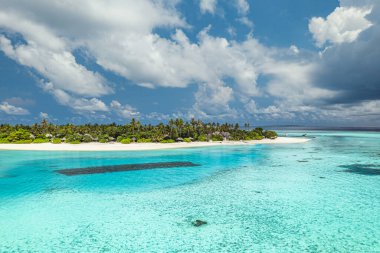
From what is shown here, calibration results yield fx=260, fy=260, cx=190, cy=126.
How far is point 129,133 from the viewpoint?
305 ft

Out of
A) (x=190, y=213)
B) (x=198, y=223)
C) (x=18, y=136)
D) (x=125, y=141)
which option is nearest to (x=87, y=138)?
(x=125, y=141)

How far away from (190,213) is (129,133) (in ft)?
254

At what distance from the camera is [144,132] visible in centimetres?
9238

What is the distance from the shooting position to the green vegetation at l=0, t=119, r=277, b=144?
278ft

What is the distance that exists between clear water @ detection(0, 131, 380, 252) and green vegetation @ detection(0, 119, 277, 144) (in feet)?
182

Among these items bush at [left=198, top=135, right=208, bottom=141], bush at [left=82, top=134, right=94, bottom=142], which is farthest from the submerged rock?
bush at [left=198, top=135, right=208, bottom=141]

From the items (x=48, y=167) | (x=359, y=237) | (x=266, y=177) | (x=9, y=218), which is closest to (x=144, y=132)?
(x=48, y=167)

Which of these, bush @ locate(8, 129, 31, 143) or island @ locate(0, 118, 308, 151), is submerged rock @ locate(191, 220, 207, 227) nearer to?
island @ locate(0, 118, 308, 151)

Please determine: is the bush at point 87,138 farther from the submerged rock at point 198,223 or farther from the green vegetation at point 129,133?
the submerged rock at point 198,223

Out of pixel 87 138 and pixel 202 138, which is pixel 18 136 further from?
pixel 202 138

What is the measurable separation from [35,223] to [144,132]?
75817 mm

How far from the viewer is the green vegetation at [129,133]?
84.7 meters

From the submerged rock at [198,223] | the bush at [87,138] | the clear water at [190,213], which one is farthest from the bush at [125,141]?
the submerged rock at [198,223]

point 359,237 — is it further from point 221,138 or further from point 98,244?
point 221,138
